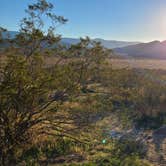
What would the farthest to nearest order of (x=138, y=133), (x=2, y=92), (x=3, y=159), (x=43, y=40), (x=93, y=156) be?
(x=138, y=133)
(x=93, y=156)
(x=43, y=40)
(x=3, y=159)
(x=2, y=92)

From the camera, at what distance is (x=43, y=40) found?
8.90m

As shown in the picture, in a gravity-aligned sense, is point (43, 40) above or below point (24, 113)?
above

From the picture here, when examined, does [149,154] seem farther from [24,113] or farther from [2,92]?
[2,92]

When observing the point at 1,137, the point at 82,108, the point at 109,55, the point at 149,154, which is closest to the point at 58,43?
the point at 109,55

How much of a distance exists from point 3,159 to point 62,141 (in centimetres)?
256

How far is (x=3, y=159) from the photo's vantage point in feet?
26.9

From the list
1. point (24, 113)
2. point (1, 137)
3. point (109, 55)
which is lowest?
point (1, 137)

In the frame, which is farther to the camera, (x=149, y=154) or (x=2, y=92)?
(x=149, y=154)

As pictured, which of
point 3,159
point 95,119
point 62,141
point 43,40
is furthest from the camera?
point 95,119

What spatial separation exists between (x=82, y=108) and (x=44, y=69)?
175cm

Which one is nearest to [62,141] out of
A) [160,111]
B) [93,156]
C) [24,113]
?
[93,156]

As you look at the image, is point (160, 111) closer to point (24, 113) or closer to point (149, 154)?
point (149, 154)

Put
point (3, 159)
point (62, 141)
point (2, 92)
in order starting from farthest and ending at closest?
point (62, 141), point (3, 159), point (2, 92)

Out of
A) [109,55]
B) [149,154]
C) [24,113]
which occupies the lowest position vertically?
[149,154]
